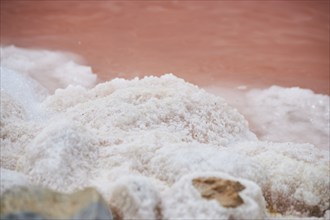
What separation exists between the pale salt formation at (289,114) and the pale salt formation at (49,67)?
88 centimetres

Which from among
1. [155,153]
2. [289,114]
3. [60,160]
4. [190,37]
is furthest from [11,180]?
[190,37]

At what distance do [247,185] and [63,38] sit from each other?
2.34m

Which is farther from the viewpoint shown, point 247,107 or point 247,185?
point 247,107

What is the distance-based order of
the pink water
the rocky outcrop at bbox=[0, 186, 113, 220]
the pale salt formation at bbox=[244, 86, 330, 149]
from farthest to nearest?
the pink water < the pale salt formation at bbox=[244, 86, 330, 149] < the rocky outcrop at bbox=[0, 186, 113, 220]

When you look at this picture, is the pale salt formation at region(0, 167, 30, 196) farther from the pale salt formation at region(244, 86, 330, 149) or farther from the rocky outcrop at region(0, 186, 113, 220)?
the pale salt formation at region(244, 86, 330, 149)

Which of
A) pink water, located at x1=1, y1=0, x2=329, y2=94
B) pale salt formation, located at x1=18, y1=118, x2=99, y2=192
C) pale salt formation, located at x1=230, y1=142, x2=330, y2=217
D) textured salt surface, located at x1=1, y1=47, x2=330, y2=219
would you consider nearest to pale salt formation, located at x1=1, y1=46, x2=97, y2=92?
pink water, located at x1=1, y1=0, x2=329, y2=94

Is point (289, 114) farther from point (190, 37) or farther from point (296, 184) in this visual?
point (296, 184)

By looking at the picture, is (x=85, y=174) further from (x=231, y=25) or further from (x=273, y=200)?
(x=231, y=25)

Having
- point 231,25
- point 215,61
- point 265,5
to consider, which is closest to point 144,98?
point 215,61

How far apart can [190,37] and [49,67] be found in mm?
981

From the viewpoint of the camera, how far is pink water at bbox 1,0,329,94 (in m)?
2.73

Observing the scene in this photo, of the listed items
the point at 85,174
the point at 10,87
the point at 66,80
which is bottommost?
the point at 66,80

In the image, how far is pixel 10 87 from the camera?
1739 mm

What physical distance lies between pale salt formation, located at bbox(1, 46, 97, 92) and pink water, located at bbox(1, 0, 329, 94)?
90mm
